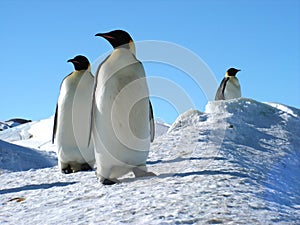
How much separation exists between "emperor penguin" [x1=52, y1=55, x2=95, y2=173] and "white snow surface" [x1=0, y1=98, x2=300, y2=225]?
0.89 ft

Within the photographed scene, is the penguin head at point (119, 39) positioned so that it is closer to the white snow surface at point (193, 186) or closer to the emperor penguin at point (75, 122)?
the white snow surface at point (193, 186)

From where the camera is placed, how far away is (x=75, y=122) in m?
6.05

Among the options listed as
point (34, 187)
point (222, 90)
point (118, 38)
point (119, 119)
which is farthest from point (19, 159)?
point (222, 90)

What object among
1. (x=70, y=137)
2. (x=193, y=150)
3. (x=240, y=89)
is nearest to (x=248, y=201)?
(x=193, y=150)

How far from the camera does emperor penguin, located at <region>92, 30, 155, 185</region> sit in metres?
4.52

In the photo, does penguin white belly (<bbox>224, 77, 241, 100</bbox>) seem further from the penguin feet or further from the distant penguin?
the penguin feet

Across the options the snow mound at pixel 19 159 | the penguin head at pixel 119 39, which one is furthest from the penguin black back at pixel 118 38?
the snow mound at pixel 19 159

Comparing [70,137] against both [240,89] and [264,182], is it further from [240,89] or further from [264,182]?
[240,89]

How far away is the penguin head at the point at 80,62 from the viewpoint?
6.35m

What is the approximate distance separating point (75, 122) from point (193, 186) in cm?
273

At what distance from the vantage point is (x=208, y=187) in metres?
3.54

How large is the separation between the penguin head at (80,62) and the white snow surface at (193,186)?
1293 mm

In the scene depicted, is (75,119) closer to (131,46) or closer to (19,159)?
(131,46)

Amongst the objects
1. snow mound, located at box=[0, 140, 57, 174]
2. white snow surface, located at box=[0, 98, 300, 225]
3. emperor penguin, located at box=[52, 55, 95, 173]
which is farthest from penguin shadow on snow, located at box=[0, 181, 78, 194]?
snow mound, located at box=[0, 140, 57, 174]
